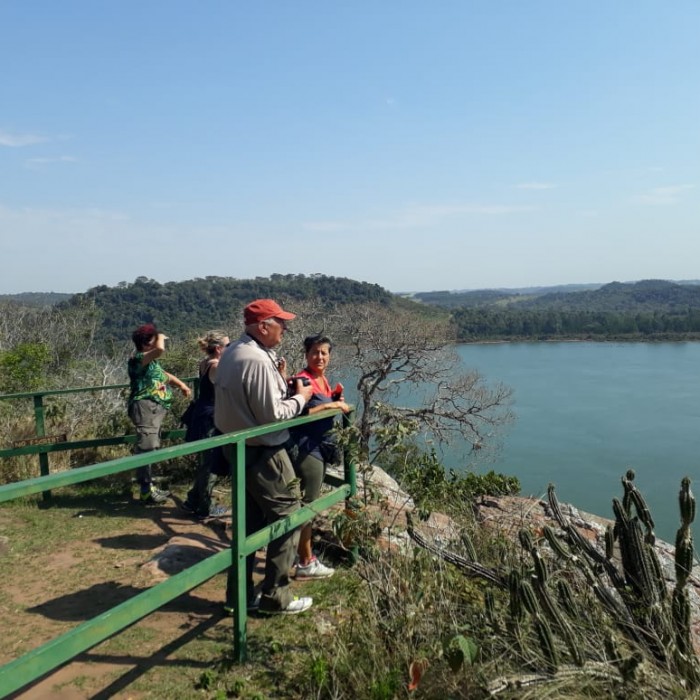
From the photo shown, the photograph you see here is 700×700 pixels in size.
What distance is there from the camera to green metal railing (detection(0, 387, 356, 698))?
169 centimetres

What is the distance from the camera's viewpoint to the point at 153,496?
4.79 m

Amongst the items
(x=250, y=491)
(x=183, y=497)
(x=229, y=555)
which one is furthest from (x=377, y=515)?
(x=183, y=497)

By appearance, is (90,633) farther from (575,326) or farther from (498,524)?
(575,326)

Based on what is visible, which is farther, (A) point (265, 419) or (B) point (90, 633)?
(A) point (265, 419)

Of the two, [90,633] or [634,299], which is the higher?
[634,299]

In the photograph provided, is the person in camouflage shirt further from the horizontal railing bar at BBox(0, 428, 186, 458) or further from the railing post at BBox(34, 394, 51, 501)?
the railing post at BBox(34, 394, 51, 501)

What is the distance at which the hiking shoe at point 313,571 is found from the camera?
3.43m

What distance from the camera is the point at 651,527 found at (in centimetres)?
294

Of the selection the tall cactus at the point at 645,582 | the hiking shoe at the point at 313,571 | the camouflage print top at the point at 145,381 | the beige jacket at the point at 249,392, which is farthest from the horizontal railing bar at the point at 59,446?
the tall cactus at the point at 645,582

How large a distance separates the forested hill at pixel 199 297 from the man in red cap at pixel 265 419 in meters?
16.8

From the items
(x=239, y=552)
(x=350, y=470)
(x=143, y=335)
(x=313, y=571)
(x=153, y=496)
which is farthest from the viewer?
(x=153, y=496)

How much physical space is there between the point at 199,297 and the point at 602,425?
89.0 feet

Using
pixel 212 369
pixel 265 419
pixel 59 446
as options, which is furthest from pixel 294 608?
pixel 59 446

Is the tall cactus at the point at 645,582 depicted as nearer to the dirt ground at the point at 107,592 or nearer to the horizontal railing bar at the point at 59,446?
the dirt ground at the point at 107,592
